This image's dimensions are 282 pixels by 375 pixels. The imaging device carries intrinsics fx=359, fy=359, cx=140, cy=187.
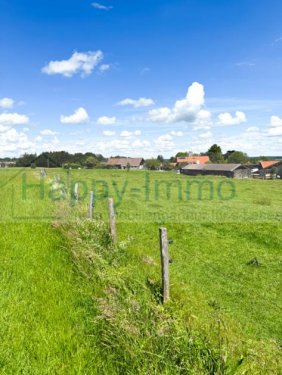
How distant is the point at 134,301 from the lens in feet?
23.0

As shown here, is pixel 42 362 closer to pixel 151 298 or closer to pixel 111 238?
pixel 151 298

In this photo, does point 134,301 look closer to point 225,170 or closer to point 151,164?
point 225,170

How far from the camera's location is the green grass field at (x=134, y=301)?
5.55m

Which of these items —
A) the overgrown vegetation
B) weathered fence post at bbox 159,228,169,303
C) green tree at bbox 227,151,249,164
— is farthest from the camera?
green tree at bbox 227,151,249,164

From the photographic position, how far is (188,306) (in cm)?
897

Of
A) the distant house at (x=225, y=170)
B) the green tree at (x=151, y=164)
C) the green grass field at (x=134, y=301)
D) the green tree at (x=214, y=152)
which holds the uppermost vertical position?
the green tree at (x=214, y=152)

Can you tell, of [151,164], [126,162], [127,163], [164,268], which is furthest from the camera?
[126,162]

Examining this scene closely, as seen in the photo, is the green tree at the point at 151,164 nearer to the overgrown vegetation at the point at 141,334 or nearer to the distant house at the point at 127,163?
the distant house at the point at 127,163

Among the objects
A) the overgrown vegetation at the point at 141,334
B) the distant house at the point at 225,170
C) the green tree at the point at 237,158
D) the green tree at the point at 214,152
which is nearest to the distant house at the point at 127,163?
the green tree at the point at 214,152

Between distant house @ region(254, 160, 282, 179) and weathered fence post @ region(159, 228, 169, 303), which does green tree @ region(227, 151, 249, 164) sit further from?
weathered fence post @ region(159, 228, 169, 303)

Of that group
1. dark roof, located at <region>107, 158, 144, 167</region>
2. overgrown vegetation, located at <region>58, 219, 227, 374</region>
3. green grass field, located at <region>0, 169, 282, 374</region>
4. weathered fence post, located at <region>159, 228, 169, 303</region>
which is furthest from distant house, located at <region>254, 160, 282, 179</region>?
overgrown vegetation, located at <region>58, 219, 227, 374</region>

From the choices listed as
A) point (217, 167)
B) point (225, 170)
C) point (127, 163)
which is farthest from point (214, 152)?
point (225, 170)

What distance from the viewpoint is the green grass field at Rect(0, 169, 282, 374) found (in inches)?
219

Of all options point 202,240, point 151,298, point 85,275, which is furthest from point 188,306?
point 202,240
